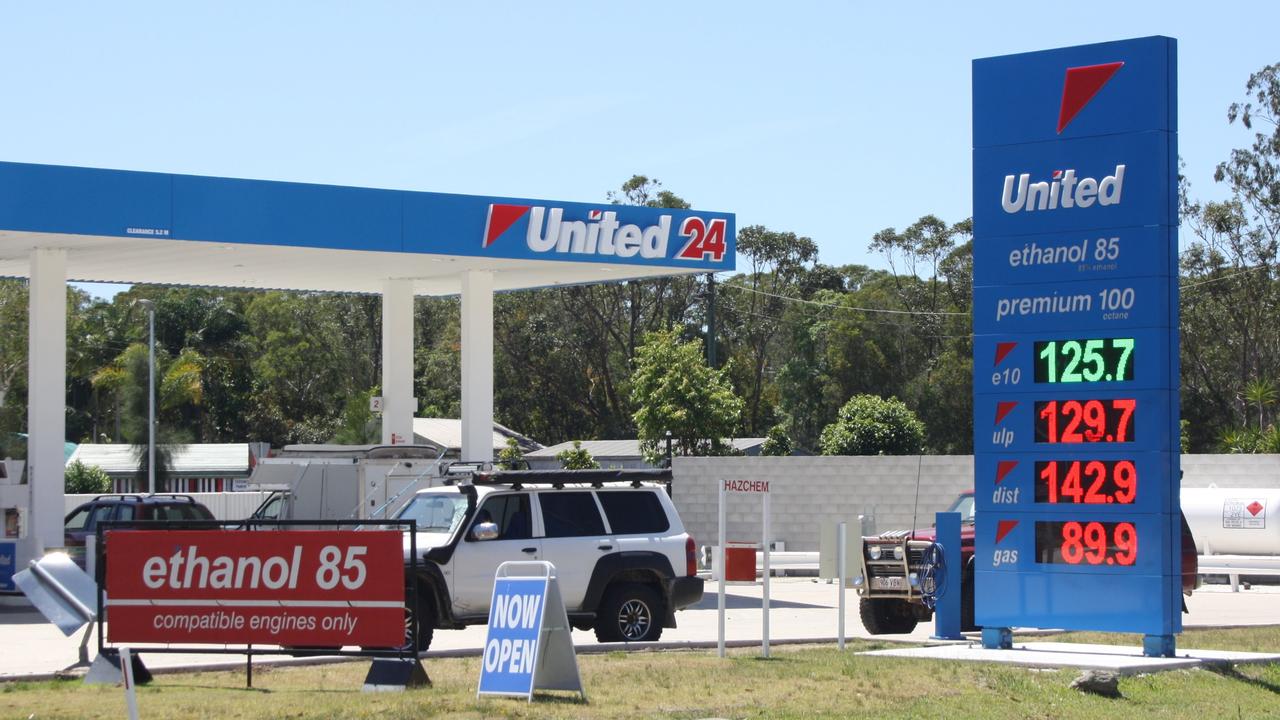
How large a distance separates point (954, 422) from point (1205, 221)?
39.7 feet

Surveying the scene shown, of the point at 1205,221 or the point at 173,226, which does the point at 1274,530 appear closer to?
the point at 173,226

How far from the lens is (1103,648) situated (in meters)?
15.9

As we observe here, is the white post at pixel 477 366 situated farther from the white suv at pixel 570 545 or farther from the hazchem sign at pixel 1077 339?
the hazchem sign at pixel 1077 339

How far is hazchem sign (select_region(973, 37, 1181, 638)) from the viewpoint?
14625mm

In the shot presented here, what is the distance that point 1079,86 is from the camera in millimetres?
15289

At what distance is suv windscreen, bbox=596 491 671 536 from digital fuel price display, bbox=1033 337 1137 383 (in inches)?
194

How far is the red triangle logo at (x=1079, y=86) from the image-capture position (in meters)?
15.2

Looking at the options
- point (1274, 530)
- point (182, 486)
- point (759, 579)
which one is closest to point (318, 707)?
point (759, 579)

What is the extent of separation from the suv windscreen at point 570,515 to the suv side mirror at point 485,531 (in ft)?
2.97

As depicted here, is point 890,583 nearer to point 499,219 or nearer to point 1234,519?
point 499,219

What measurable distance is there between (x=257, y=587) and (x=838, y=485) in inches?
952

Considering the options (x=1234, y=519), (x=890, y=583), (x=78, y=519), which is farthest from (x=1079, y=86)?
(x=1234, y=519)

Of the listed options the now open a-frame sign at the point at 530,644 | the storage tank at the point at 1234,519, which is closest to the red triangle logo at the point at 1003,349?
the now open a-frame sign at the point at 530,644

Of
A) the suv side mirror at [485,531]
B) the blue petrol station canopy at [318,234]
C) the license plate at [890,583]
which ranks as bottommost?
the license plate at [890,583]
